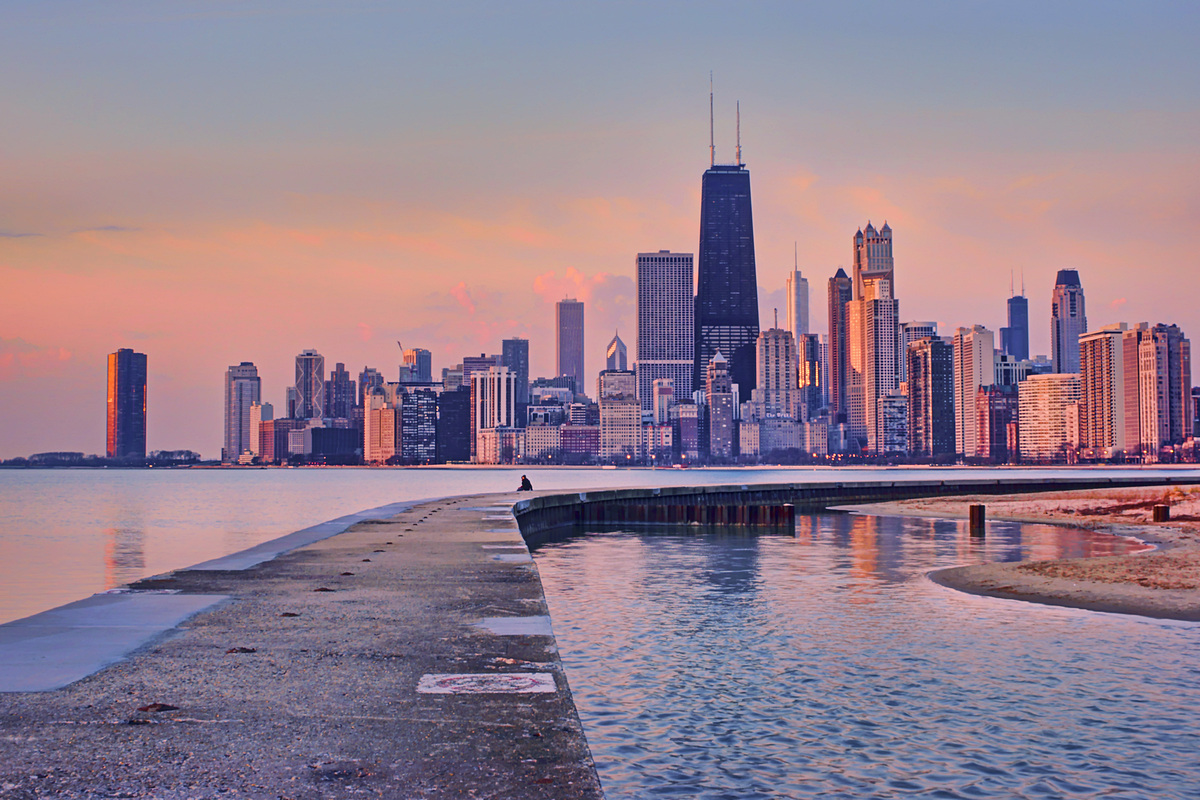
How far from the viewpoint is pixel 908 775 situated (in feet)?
37.5

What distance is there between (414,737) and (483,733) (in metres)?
0.61

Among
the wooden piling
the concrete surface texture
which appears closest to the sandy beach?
the wooden piling

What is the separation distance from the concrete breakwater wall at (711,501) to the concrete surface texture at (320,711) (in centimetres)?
3522

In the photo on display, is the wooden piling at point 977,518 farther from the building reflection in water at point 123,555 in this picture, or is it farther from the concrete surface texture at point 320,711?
the concrete surface texture at point 320,711

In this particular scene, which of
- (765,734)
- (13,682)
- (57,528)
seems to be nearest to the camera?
(13,682)

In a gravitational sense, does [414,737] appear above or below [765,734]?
above

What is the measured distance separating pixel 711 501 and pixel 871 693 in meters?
63.9

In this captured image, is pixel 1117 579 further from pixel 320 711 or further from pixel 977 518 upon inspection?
pixel 977 518

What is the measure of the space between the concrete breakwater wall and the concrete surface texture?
3522cm

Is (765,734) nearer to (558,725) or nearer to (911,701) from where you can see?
(911,701)

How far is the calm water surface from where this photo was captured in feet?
37.5

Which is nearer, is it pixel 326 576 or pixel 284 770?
pixel 284 770

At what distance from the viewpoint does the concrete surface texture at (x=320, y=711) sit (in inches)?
297

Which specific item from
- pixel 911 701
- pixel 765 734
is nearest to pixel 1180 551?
pixel 911 701
